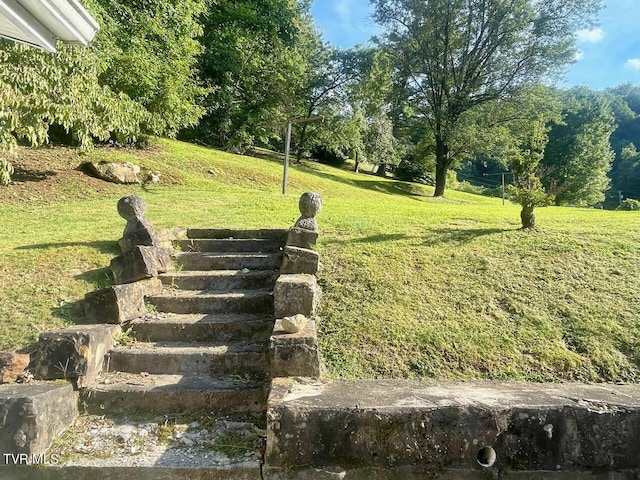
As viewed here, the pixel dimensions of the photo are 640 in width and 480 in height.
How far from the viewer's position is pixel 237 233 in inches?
185

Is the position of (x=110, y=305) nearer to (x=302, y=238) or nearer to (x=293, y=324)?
(x=293, y=324)

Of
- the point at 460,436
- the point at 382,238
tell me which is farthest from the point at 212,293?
the point at 460,436

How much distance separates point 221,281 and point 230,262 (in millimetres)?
361

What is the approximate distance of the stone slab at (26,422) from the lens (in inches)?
80.2

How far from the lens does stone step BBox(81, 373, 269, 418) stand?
2508 mm

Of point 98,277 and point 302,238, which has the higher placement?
point 302,238

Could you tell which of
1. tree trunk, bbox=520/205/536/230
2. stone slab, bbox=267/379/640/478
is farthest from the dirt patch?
stone slab, bbox=267/379/640/478

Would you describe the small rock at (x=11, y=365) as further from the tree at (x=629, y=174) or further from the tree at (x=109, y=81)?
the tree at (x=629, y=174)

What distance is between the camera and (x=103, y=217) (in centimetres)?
627

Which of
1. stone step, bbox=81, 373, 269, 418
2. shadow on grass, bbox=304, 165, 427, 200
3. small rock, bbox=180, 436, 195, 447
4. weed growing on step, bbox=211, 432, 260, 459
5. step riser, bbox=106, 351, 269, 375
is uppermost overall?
shadow on grass, bbox=304, 165, 427, 200

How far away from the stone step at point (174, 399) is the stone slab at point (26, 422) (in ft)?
1.00

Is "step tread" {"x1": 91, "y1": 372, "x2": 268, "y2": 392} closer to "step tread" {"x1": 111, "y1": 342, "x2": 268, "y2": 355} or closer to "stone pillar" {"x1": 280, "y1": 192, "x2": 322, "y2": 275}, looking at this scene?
"step tread" {"x1": 111, "y1": 342, "x2": 268, "y2": 355}

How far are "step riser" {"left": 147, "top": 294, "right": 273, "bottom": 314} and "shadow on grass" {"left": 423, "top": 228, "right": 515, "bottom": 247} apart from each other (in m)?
2.24

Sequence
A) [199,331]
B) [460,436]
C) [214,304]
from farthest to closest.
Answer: [214,304], [199,331], [460,436]
